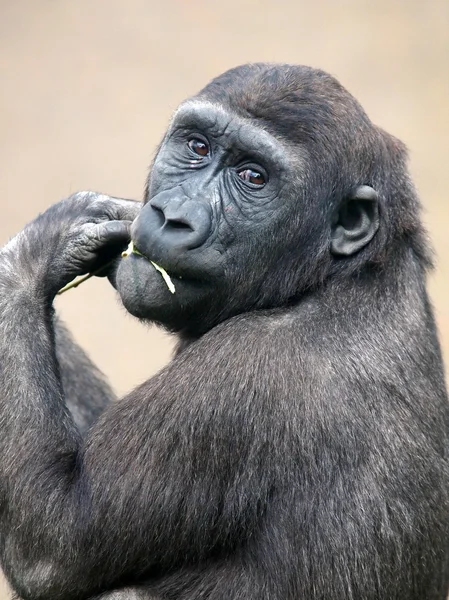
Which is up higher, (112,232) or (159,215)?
(159,215)

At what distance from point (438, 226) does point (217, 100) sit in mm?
4987

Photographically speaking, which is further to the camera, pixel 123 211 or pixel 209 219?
pixel 123 211

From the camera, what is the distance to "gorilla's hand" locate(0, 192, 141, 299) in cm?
505

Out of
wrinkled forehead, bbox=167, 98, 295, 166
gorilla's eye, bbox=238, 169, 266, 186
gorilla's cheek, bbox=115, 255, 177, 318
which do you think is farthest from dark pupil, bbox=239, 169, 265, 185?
gorilla's cheek, bbox=115, 255, 177, 318

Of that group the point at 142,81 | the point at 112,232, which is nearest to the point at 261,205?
the point at 112,232

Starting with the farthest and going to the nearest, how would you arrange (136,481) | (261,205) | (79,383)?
(79,383) < (261,205) < (136,481)

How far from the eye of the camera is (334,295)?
182 inches

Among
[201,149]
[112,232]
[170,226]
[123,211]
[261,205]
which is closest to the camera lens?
[170,226]

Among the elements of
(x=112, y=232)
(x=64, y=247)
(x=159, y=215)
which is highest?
(x=159, y=215)

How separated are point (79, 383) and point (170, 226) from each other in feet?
5.64

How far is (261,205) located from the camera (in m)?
4.75

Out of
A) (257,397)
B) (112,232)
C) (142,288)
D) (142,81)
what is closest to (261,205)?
(142,288)

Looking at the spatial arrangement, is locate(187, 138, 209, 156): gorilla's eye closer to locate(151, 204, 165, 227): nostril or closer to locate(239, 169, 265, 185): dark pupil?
locate(239, 169, 265, 185): dark pupil

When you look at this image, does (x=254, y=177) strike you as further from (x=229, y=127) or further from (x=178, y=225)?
(x=178, y=225)
